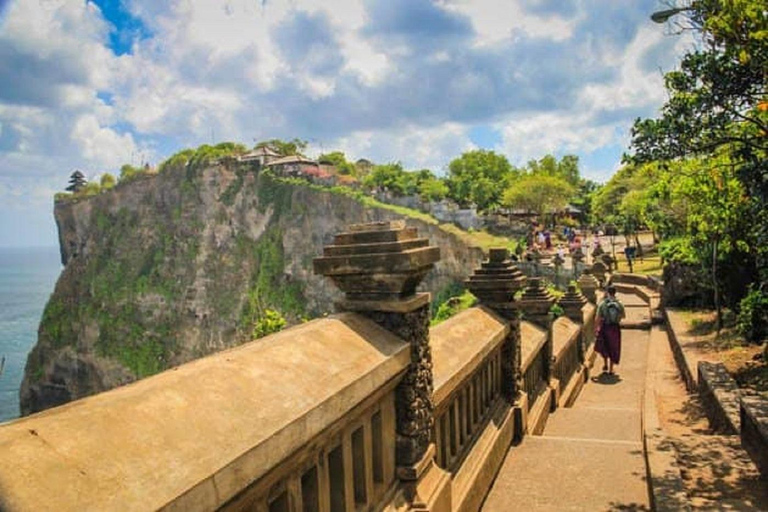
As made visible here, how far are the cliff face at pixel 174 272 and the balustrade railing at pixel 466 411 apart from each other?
44042mm

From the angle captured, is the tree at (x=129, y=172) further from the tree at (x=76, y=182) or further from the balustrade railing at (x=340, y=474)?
the balustrade railing at (x=340, y=474)

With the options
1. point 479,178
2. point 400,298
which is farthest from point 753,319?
point 479,178

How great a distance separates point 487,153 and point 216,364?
7262cm

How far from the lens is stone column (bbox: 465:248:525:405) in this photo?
673 centimetres

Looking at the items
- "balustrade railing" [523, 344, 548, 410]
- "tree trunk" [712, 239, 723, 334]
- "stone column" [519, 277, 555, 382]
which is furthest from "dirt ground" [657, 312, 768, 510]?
"tree trunk" [712, 239, 723, 334]

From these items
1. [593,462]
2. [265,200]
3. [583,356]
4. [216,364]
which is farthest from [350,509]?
[265,200]

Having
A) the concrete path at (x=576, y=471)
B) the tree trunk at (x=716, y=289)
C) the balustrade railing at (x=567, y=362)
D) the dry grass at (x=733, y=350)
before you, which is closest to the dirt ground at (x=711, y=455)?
the dry grass at (x=733, y=350)

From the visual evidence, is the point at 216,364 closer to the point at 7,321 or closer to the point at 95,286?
the point at 95,286

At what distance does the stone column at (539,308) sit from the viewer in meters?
9.38

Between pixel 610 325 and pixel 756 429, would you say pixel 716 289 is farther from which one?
pixel 756 429

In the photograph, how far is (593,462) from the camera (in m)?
6.26

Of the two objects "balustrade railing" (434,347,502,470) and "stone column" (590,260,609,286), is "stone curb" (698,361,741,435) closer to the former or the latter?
"balustrade railing" (434,347,502,470)

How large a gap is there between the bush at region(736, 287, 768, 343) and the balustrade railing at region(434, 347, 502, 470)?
262 inches

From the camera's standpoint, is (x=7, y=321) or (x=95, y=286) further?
(x=7, y=321)
